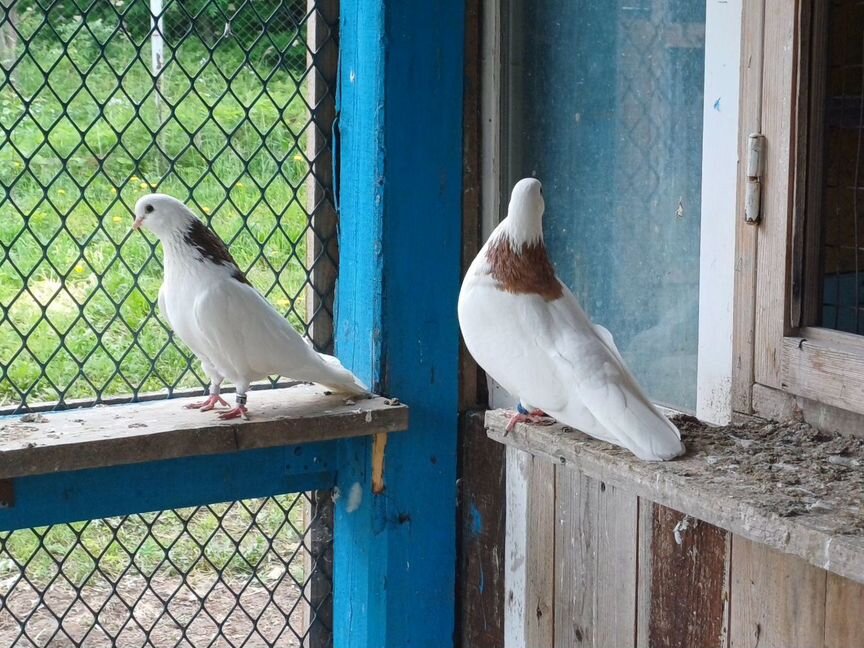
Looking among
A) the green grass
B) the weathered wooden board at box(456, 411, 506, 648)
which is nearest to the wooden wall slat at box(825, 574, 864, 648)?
the weathered wooden board at box(456, 411, 506, 648)

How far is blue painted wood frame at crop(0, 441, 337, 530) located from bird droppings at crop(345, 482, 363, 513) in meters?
0.05

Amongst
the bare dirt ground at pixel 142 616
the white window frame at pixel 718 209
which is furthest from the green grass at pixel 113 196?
the white window frame at pixel 718 209

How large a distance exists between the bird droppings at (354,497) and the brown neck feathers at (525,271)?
0.64m

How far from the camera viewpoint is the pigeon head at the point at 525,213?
1.83 meters

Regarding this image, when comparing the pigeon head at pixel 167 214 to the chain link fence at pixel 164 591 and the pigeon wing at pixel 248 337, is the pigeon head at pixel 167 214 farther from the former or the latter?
the chain link fence at pixel 164 591

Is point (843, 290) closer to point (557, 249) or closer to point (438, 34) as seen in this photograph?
point (557, 249)

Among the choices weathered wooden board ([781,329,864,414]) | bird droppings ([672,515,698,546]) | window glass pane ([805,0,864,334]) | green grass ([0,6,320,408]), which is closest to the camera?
weathered wooden board ([781,329,864,414])

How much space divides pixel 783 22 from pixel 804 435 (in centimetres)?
64

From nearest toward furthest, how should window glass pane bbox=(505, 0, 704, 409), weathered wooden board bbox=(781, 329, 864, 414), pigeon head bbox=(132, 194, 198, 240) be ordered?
weathered wooden board bbox=(781, 329, 864, 414)
window glass pane bbox=(505, 0, 704, 409)
pigeon head bbox=(132, 194, 198, 240)

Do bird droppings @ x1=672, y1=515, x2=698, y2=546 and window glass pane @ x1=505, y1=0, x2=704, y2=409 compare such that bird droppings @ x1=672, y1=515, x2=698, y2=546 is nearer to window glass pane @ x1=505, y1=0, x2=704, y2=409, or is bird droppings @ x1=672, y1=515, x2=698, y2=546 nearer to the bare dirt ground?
window glass pane @ x1=505, y1=0, x2=704, y2=409

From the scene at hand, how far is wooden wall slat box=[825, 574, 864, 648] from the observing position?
4.73ft

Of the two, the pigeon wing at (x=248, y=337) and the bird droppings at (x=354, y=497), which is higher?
the pigeon wing at (x=248, y=337)

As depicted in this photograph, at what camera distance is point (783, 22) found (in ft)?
5.39

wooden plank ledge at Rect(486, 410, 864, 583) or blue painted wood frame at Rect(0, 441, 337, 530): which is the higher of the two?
wooden plank ledge at Rect(486, 410, 864, 583)
